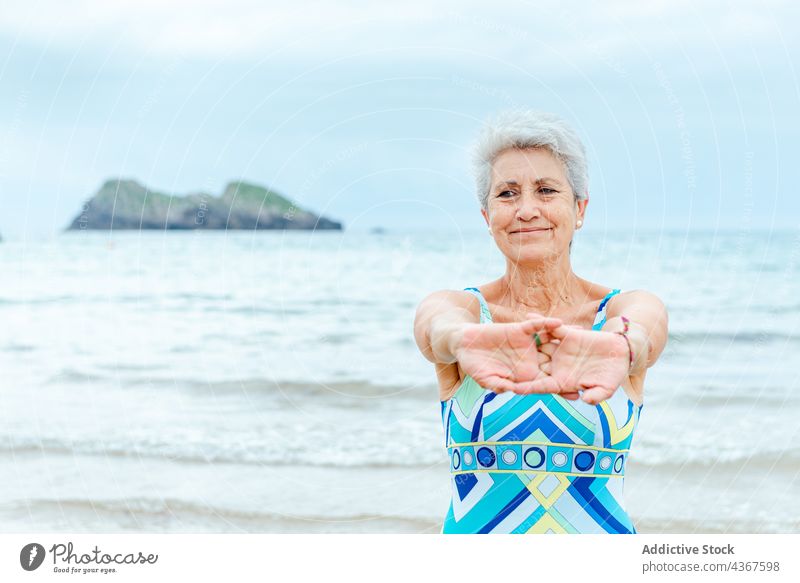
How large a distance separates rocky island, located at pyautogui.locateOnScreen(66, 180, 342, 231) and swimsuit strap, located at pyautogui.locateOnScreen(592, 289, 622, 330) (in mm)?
23822

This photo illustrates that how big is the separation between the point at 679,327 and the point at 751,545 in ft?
46.0

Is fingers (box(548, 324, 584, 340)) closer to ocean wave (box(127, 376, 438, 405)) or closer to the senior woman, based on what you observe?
the senior woman

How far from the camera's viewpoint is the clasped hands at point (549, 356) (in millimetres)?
3064

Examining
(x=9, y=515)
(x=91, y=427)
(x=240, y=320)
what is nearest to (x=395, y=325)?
(x=240, y=320)

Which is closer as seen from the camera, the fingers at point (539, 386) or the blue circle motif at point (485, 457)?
the fingers at point (539, 386)

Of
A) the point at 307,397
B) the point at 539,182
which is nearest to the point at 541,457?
the point at 539,182

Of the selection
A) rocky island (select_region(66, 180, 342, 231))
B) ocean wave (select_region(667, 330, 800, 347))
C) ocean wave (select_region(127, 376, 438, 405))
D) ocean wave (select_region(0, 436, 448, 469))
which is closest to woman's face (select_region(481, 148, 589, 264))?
ocean wave (select_region(0, 436, 448, 469))

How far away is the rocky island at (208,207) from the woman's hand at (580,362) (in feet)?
80.9

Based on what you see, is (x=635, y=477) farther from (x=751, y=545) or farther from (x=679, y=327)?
(x=679, y=327)

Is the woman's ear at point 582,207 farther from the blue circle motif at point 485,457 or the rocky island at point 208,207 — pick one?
the rocky island at point 208,207

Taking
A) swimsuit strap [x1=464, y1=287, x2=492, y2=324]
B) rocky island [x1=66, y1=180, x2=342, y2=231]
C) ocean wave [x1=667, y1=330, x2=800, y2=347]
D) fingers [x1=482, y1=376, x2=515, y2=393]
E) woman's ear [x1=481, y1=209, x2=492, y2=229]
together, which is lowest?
fingers [x1=482, y1=376, x2=515, y2=393]

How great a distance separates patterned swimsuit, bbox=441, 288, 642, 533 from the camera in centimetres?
387

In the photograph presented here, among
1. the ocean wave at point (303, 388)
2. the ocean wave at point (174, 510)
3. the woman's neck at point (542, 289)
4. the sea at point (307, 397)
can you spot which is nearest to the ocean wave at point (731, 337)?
the sea at point (307, 397)

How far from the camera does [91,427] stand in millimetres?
11383
